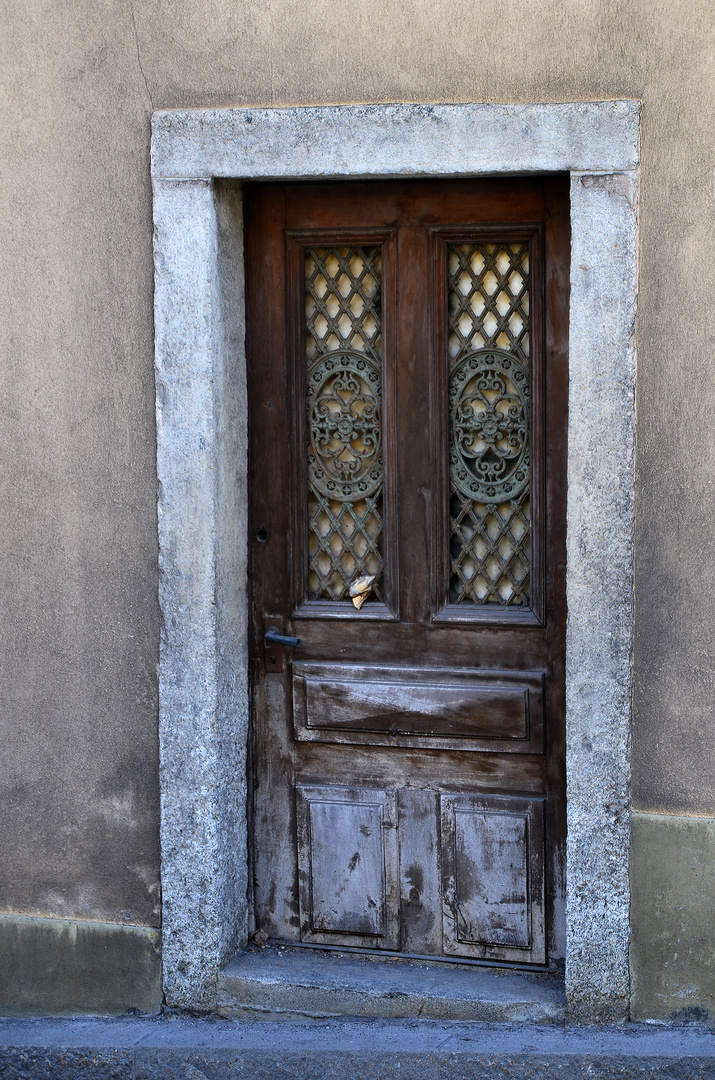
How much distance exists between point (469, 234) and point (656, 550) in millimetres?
1157

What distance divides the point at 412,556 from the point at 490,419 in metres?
0.51

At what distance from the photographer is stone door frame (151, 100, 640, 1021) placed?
301cm

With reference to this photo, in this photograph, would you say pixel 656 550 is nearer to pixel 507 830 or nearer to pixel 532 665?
pixel 532 665

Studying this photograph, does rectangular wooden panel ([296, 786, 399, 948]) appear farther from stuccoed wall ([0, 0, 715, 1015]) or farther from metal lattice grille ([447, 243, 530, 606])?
metal lattice grille ([447, 243, 530, 606])

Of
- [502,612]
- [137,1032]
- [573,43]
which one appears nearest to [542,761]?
[502,612]

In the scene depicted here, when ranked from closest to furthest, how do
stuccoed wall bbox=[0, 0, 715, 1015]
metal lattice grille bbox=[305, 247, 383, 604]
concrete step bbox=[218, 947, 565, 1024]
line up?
1. stuccoed wall bbox=[0, 0, 715, 1015]
2. concrete step bbox=[218, 947, 565, 1024]
3. metal lattice grille bbox=[305, 247, 383, 604]

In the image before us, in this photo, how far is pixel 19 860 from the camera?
3527mm

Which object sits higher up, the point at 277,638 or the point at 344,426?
the point at 344,426

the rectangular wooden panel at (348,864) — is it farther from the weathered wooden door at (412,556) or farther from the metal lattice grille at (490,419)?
the metal lattice grille at (490,419)

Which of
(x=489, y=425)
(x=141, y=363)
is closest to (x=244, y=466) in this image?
(x=141, y=363)

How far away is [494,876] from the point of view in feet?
11.2

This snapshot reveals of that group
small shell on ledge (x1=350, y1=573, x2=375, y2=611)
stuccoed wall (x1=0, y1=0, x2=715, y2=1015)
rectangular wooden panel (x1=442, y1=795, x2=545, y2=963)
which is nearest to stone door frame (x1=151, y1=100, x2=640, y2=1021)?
stuccoed wall (x1=0, y1=0, x2=715, y2=1015)

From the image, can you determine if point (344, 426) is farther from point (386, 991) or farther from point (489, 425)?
point (386, 991)

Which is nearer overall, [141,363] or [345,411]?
[141,363]
